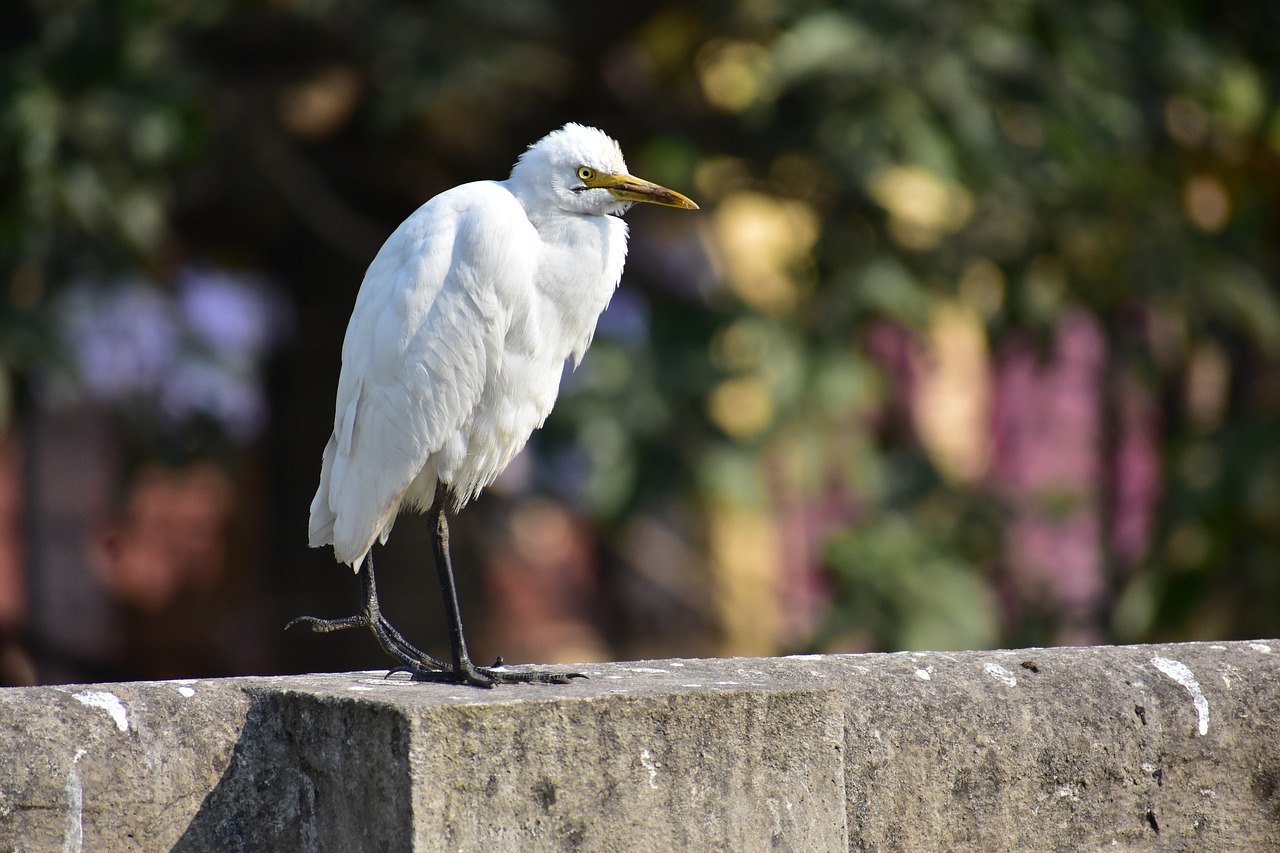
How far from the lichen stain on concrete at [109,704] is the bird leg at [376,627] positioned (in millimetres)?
497

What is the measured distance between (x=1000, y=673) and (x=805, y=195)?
2.76 meters

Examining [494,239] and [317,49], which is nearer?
[494,239]

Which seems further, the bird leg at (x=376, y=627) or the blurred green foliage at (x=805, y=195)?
the blurred green foliage at (x=805, y=195)

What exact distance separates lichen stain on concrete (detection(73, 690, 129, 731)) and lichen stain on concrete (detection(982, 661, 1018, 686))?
4.06 feet

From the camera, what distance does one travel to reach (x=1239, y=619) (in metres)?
4.84

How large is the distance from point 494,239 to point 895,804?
1089 millimetres

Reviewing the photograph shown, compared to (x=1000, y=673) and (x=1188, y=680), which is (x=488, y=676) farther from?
(x=1188, y=680)

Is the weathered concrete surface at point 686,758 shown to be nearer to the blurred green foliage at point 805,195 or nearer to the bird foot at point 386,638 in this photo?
the bird foot at point 386,638

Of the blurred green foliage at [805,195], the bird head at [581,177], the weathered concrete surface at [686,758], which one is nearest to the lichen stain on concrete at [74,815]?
the weathered concrete surface at [686,758]

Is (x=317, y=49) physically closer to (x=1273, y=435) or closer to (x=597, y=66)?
(x=597, y=66)

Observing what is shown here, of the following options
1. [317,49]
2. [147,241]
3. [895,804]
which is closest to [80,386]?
[147,241]

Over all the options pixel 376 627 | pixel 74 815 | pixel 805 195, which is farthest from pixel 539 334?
pixel 805 195

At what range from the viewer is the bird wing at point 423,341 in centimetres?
240

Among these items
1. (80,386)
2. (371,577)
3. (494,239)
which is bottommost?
(371,577)
